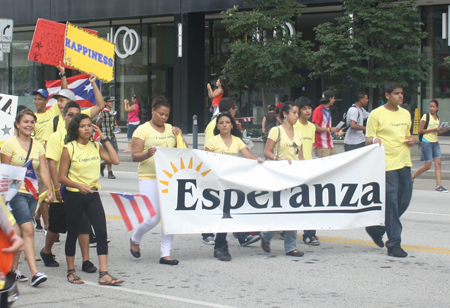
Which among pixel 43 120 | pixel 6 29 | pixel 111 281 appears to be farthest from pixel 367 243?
pixel 6 29

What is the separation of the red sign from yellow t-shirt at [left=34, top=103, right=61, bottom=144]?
4.17ft

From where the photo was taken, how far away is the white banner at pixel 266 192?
21.8 feet

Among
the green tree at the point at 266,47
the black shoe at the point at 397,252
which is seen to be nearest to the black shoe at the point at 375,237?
the black shoe at the point at 397,252

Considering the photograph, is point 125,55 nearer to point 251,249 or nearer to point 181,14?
point 181,14

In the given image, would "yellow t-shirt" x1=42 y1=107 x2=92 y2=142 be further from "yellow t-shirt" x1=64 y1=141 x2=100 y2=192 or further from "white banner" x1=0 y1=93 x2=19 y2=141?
"yellow t-shirt" x1=64 y1=141 x2=100 y2=192

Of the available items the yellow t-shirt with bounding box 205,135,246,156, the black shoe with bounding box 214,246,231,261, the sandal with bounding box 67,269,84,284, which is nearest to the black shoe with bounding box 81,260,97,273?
the sandal with bounding box 67,269,84,284

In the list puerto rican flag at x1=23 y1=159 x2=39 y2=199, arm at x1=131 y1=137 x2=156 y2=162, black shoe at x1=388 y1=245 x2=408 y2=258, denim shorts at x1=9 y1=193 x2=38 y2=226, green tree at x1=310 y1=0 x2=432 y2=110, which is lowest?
black shoe at x1=388 y1=245 x2=408 y2=258

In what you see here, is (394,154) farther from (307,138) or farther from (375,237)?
(307,138)

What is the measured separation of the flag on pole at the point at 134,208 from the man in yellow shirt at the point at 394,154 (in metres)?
2.75

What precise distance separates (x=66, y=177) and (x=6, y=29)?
11.5 metres

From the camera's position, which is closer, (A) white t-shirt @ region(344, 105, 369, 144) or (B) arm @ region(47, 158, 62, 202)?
(B) arm @ region(47, 158, 62, 202)

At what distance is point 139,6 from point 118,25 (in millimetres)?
2872

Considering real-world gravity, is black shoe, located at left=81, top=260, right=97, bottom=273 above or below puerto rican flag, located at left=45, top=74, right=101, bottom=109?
below

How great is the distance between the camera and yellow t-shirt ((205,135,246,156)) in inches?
271
